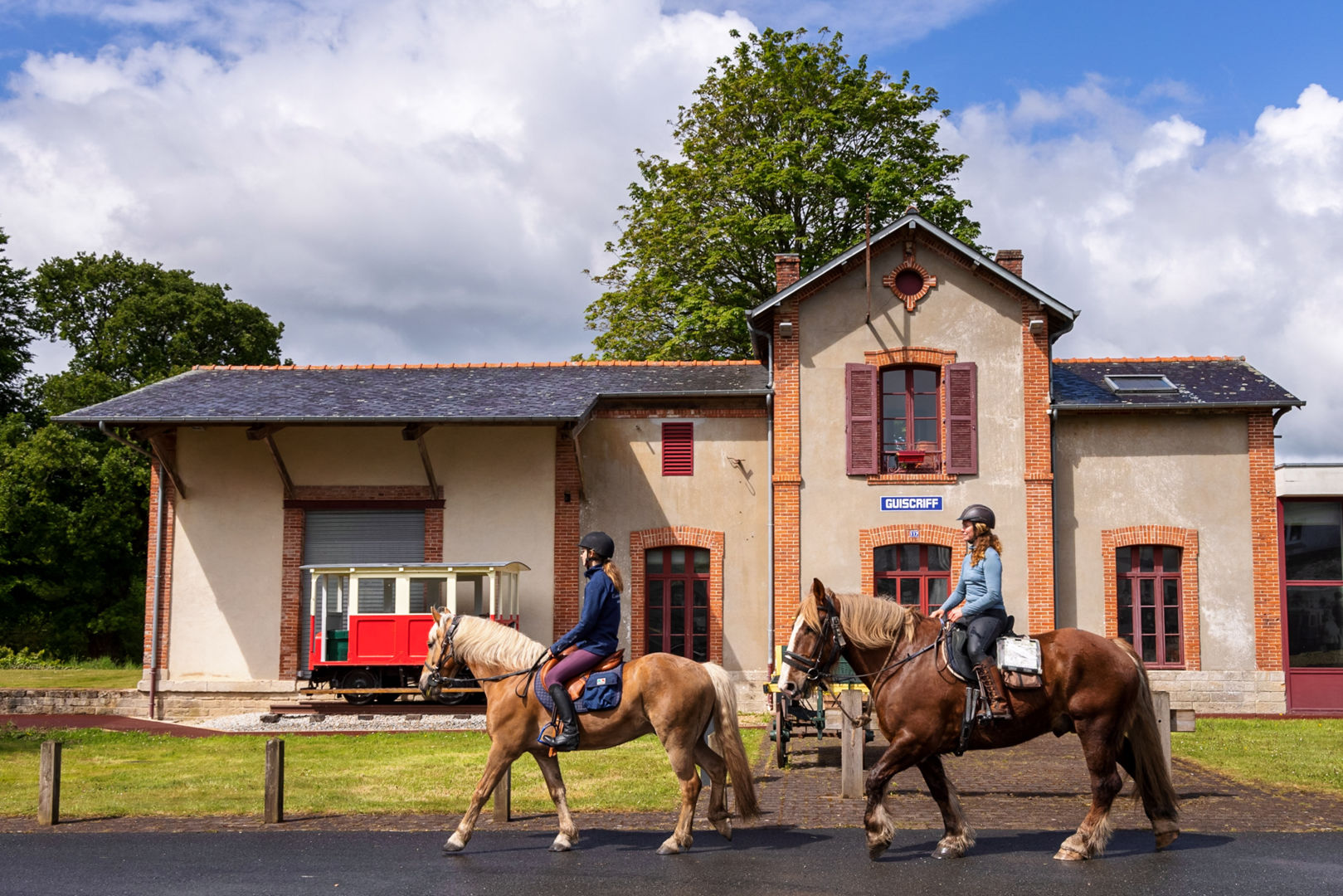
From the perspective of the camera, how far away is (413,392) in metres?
19.5

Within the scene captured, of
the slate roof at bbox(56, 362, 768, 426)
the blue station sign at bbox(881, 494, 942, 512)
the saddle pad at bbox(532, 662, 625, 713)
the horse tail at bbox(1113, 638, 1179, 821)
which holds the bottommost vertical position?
the horse tail at bbox(1113, 638, 1179, 821)

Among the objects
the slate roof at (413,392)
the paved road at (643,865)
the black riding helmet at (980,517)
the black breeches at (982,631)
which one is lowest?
the paved road at (643,865)

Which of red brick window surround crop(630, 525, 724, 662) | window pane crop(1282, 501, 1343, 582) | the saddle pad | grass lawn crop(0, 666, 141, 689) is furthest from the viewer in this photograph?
grass lawn crop(0, 666, 141, 689)

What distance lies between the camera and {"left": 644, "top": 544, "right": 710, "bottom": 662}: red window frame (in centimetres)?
1925

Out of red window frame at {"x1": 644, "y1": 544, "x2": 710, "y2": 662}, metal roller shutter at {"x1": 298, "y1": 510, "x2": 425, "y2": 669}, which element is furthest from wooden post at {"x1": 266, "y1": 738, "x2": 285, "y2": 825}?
red window frame at {"x1": 644, "y1": 544, "x2": 710, "y2": 662}

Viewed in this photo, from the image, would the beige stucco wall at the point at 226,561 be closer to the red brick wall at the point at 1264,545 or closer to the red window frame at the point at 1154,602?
the red window frame at the point at 1154,602

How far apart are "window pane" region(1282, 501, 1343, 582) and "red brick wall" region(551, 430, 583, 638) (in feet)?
36.7

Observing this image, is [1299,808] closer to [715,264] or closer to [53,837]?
[53,837]

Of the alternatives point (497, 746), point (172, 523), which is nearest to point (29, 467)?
point (172, 523)

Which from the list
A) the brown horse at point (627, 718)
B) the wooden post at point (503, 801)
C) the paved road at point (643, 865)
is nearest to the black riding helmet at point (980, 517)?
the brown horse at point (627, 718)

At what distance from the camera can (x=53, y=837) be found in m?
8.80

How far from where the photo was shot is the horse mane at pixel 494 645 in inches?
329

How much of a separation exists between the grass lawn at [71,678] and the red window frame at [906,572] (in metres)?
12.4

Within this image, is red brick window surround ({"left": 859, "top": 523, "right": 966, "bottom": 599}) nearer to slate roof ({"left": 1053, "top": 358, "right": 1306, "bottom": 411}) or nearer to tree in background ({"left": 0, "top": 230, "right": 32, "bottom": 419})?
slate roof ({"left": 1053, "top": 358, "right": 1306, "bottom": 411})
